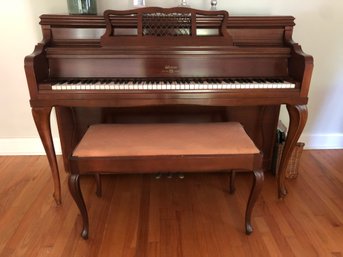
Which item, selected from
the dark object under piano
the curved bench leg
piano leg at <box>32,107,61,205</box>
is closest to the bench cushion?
piano leg at <box>32,107,61,205</box>

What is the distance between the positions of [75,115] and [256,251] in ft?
4.29

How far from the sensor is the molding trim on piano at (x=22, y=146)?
89.0 inches

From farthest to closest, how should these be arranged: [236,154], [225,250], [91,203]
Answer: [91,203], [225,250], [236,154]

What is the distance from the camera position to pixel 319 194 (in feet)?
5.96

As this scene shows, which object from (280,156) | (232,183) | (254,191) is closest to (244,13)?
(280,156)

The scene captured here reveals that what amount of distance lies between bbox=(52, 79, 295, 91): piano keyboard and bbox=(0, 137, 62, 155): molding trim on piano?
986mm

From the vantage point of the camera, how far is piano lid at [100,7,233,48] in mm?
1468

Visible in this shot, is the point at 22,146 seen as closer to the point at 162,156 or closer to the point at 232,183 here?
the point at 162,156

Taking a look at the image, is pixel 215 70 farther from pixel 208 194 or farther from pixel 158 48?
pixel 208 194

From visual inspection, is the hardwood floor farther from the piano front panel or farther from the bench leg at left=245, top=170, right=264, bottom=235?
the piano front panel

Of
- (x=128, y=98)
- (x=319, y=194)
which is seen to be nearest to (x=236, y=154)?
(x=128, y=98)

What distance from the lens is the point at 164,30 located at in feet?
4.99

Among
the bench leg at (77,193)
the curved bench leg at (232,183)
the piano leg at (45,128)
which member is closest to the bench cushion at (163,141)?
the bench leg at (77,193)

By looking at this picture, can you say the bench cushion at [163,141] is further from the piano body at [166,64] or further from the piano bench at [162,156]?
the piano body at [166,64]
